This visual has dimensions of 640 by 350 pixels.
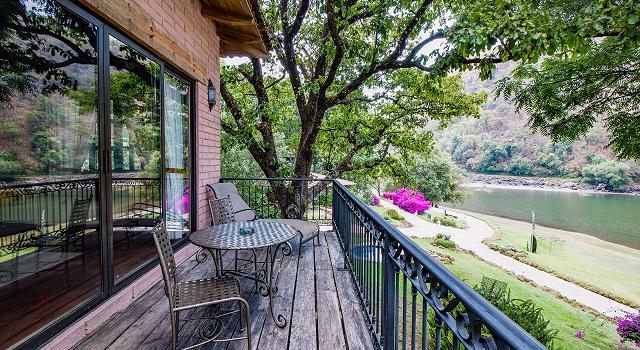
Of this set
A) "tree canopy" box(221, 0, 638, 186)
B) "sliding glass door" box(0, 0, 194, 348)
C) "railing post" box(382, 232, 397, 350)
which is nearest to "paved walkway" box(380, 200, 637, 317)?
"tree canopy" box(221, 0, 638, 186)

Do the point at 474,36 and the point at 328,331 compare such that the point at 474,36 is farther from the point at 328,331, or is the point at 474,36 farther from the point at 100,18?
the point at 100,18

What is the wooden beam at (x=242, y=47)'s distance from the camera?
4.93 meters

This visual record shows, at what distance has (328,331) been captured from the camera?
6.79ft

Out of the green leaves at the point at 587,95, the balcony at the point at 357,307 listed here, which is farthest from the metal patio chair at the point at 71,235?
the green leaves at the point at 587,95

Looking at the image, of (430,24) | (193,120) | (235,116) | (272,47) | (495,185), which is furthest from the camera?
(495,185)

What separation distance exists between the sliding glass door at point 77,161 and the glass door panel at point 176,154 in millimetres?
13

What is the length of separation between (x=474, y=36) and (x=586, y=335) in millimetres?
8313

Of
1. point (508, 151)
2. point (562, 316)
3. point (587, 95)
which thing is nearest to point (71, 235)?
point (587, 95)

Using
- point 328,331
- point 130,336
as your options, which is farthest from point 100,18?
point 328,331

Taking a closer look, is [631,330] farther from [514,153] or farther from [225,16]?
[514,153]

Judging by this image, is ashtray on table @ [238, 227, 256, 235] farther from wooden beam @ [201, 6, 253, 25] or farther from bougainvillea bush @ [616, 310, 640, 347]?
bougainvillea bush @ [616, 310, 640, 347]

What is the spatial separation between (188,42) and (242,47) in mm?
1759

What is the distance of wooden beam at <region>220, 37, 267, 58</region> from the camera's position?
4.93 metres

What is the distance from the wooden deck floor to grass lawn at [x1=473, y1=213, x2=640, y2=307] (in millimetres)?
13812
